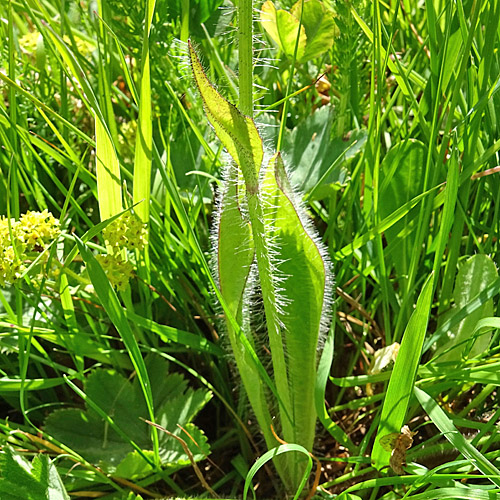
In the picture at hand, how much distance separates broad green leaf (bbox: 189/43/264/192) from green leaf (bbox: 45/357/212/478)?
56 centimetres

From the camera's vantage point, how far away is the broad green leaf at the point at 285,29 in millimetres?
1354

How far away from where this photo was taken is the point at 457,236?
131 centimetres

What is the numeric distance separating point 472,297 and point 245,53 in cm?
68

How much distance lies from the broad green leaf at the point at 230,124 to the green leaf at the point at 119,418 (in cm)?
56

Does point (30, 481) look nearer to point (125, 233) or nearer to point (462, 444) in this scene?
point (125, 233)

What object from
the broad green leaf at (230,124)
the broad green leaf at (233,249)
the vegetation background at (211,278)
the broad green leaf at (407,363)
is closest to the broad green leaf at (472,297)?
the vegetation background at (211,278)

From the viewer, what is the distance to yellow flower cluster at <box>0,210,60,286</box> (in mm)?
1088

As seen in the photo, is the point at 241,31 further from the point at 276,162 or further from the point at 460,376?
the point at 460,376

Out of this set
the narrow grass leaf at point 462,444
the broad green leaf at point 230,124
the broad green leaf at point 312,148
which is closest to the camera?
the broad green leaf at point 230,124

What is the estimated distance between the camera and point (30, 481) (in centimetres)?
104

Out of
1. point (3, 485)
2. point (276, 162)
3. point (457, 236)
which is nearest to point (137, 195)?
point (276, 162)

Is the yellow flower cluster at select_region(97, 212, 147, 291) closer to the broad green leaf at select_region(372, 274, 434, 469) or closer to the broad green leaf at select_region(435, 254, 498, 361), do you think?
the broad green leaf at select_region(372, 274, 434, 469)

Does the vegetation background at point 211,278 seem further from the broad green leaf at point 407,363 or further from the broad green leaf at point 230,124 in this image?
the broad green leaf at point 230,124

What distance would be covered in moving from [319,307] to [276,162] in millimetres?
283
